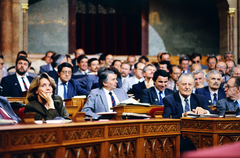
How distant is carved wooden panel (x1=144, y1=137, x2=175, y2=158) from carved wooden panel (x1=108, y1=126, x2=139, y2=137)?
19 centimetres

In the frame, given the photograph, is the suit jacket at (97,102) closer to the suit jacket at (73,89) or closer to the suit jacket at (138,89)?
the suit jacket at (73,89)

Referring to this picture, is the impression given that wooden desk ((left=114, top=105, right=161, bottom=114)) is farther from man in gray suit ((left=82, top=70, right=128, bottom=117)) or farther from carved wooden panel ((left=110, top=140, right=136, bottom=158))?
carved wooden panel ((left=110, top=140, right=136, bottom=158))

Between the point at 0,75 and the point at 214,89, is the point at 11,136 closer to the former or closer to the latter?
the point at 214,89

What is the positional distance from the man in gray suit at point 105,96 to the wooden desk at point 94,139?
4.70ft

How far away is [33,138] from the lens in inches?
100

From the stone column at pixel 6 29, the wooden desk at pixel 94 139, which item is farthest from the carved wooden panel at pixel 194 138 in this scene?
the stone column at pixel 6 29

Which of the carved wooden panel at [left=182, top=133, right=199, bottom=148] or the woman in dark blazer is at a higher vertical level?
the woman in dark blazer

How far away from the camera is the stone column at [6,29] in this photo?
10711 millimetres

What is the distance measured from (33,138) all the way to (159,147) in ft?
5.03

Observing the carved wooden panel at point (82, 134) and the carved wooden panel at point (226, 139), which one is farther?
the carved wooden panel at point (226, 139)

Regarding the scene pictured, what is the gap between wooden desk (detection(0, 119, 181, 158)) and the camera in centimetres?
246

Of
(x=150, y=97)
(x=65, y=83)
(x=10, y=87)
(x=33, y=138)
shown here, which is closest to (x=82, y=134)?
(x=33, y=138)

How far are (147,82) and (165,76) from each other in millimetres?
1087

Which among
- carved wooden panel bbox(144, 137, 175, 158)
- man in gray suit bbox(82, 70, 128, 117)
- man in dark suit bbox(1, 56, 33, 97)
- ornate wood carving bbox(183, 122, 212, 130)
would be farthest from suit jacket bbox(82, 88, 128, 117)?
man in dark suit bbox(1, 56, 33, 97)
